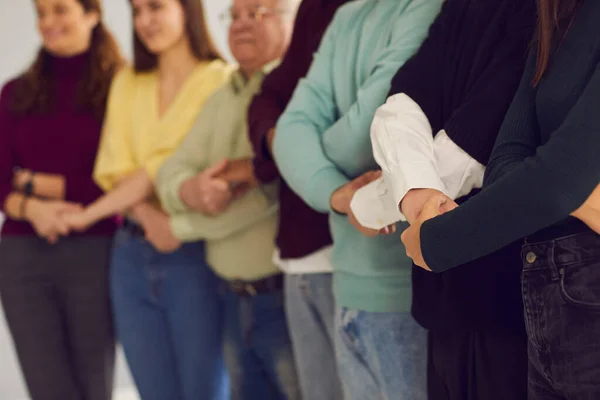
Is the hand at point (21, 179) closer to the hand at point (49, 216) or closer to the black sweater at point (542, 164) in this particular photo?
the hand at point (49, 216)

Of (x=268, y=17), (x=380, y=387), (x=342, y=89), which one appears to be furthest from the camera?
(x=268, y=17)

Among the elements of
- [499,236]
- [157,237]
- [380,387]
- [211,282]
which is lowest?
[211,282]

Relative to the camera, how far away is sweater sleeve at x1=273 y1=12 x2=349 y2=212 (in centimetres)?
126

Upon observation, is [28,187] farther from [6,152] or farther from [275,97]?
[275,97]

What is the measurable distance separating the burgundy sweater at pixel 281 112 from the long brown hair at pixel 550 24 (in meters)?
0.67

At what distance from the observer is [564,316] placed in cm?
78

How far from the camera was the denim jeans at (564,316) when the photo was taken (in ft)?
2.48

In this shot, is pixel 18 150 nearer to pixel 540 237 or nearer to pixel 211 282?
pixel 211 282

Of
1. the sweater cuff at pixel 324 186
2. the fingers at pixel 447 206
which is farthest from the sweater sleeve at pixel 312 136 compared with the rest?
the fingers at pixel 447 206

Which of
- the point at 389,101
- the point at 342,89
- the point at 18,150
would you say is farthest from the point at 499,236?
the point at 18,150

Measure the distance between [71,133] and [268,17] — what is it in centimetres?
75

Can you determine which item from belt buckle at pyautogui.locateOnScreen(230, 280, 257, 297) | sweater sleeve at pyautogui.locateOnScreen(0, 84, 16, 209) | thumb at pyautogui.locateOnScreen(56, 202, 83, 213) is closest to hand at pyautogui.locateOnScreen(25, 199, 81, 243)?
thumb at pyautogui.locateOnScreen(56, 202, 83, 213)

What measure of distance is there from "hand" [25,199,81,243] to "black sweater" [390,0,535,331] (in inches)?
51.5

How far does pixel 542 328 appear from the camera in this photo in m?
0.81
